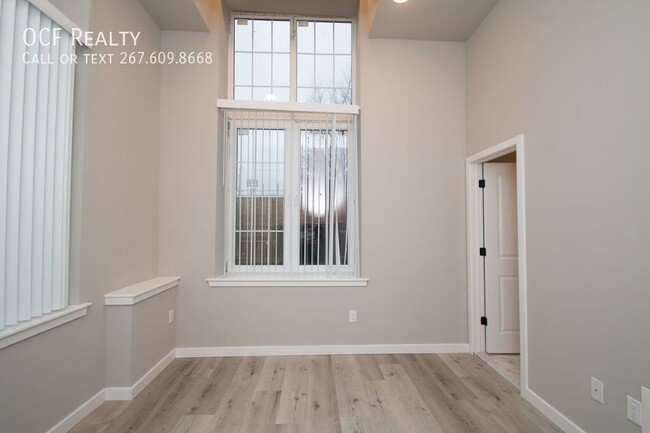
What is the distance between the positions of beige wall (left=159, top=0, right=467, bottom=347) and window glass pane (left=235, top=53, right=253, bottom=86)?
0.18m

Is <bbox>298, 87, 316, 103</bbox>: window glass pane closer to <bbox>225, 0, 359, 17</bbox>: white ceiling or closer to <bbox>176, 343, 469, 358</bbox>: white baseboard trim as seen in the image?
<bbox>225, 0, 359, 17</bbox>: white ceiling

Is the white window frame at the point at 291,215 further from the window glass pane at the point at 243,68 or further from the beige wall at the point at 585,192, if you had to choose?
the beige wall at the point at 585,192

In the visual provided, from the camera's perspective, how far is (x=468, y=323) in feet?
9.45

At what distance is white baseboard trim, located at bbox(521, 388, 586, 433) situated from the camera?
1737 millimetres

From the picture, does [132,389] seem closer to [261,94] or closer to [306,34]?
[261,94]

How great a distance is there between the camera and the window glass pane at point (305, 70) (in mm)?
3160

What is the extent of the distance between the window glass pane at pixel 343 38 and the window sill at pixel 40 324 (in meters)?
Result: 3.30

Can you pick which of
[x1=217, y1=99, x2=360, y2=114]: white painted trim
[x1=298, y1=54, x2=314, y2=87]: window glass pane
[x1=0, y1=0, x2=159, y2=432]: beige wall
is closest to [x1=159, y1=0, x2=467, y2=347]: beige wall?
[x1=217, y1=99, x2=360, y2=114]: white painted trim

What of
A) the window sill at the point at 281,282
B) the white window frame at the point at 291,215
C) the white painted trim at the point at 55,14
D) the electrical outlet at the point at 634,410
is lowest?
the electrical outlet at the point at 634,410

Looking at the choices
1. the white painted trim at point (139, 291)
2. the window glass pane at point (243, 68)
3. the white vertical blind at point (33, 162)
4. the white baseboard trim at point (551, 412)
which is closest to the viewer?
the white vertical blind at point (33, 162)

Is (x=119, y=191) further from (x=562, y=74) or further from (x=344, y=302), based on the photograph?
(x=562, y=74)

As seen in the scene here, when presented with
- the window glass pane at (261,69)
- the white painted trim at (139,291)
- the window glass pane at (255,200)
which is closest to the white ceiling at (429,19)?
the window glass pane at (261,69)

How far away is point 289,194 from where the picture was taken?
2936 mm

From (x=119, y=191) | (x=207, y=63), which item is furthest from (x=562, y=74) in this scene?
(x=119, y=191)
